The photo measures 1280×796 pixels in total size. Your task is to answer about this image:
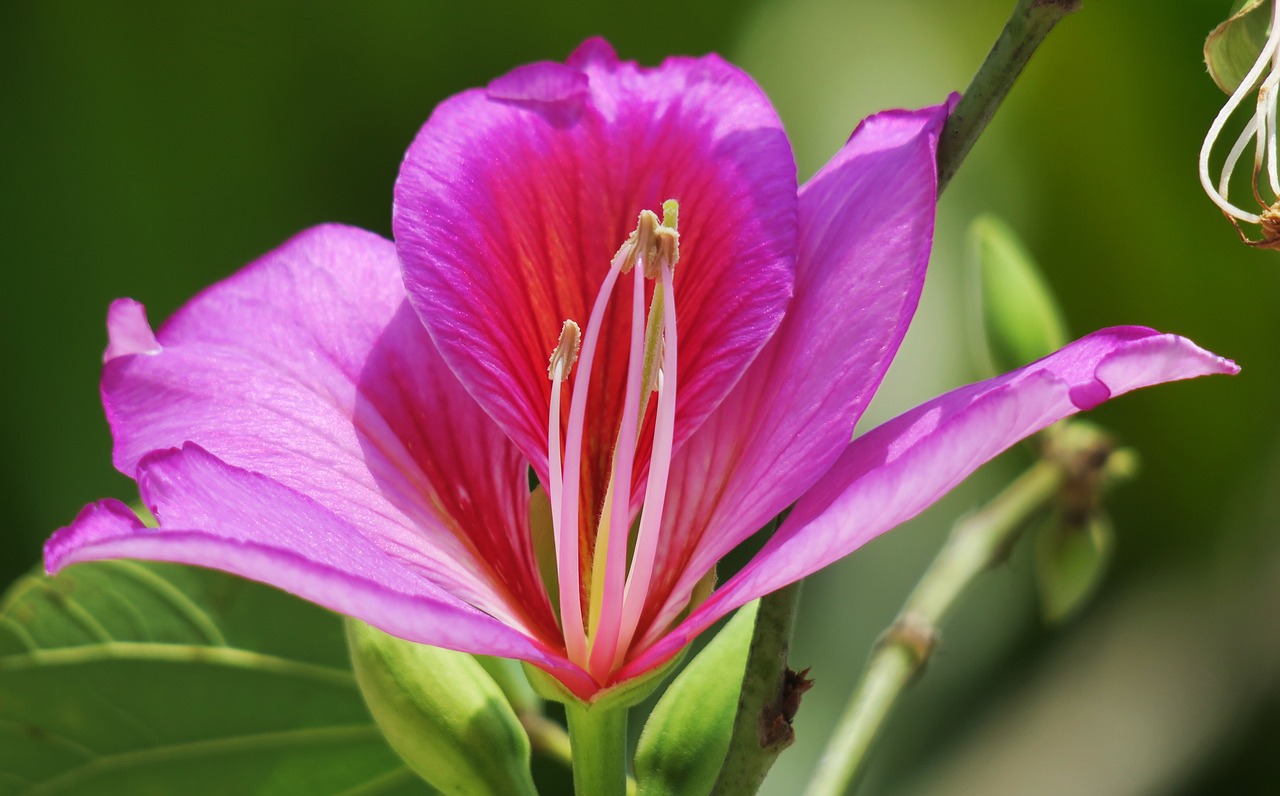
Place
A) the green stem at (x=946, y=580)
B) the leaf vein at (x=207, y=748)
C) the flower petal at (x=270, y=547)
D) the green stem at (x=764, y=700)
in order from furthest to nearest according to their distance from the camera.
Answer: the leaf vein at (x=207, y=748) < the green stem at (x=946, y=580) < the green stem at (x=764, y=700) < the flower petal at (x=270, y=547)

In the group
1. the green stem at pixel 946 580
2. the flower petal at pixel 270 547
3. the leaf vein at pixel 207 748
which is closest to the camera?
the flower petal at pixel 270 547

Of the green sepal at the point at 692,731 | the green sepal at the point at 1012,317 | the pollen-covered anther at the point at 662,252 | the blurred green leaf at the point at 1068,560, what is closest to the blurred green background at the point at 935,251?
the blurred green leaf at the point at 1068,560

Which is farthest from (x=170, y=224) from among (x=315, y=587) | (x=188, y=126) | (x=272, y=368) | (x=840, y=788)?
(x=315, y=587)

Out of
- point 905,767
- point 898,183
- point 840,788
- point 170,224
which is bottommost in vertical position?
point 905,767

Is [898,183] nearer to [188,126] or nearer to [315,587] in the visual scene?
[315,587]

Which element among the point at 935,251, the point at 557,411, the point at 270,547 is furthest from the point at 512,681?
the point at 935,251

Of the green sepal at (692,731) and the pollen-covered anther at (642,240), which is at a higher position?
the pollen-covered anther at (642,240)

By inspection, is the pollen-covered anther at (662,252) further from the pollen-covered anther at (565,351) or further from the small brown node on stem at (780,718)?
the small brown node on stem at (780,718)
